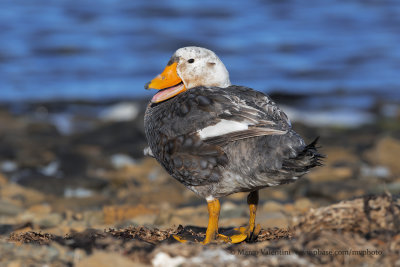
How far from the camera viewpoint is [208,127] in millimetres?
4105

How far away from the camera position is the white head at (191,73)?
4906 millimetres

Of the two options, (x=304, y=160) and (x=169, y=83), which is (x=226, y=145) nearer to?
(x=304, y=160)

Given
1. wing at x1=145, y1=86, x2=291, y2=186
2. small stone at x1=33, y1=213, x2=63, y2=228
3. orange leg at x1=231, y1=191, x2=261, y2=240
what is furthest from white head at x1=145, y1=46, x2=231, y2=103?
small stone at x1=33, y1=213, x2=63, y2=228

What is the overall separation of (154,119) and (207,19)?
58.2 ft

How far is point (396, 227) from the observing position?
3.12 metres

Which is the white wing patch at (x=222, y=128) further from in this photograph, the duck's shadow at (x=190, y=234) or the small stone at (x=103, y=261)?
the small stone at (x=103, y=261)

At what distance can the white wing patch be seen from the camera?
394cm

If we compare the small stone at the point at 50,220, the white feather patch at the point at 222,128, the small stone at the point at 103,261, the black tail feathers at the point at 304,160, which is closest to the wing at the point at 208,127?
the white feather patch at the point at 222,128

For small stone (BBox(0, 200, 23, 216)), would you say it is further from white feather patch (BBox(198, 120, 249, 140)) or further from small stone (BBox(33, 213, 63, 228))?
white feather patch (BBox(198, 120, 249, 140))

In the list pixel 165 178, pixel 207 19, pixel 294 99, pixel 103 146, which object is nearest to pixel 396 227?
pixel 165 178

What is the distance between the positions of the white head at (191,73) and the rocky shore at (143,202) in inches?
45.9

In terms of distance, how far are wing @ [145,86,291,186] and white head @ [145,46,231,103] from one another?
478 millimetres

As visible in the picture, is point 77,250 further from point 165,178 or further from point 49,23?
point 49,23

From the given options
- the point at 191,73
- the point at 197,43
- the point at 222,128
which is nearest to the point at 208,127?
the point at 222,128
